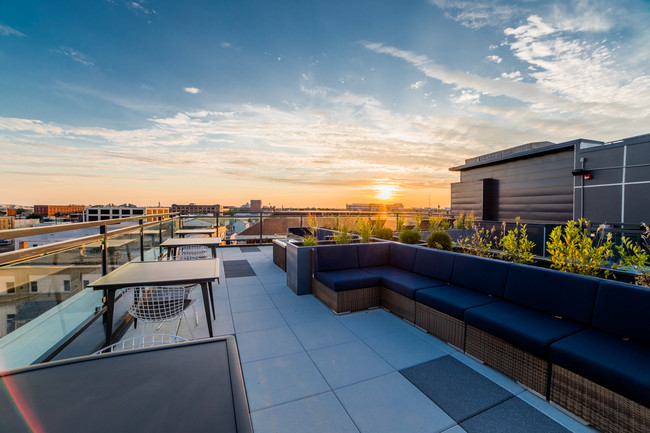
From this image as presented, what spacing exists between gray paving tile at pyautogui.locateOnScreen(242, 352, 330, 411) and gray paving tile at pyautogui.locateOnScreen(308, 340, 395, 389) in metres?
0.08

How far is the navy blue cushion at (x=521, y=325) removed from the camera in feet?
6.44

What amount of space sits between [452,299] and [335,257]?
1699mm

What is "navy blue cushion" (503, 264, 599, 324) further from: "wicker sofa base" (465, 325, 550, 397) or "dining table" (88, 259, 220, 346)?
"dining table" (88, 259, 220, 346)

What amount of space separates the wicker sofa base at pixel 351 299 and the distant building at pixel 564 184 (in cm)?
617

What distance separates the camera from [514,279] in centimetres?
261

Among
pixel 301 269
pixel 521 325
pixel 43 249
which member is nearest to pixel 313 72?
pixel 301 269

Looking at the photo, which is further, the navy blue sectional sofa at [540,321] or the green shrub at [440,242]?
the green shrub at [440,242]

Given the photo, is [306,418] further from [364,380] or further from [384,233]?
[384,233]

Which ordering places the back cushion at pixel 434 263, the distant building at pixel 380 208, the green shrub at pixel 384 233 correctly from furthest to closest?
the distant building at pixel 380 208
the green shrub at pixel 384 233
the back cushion at pixel 434 263

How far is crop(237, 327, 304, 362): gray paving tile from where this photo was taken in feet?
8.41

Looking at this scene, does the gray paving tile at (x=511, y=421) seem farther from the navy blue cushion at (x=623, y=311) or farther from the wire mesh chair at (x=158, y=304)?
the wire mesh chair at (x=158, y=304)

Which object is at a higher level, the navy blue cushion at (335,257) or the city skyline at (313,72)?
the city skyline at (313,72)

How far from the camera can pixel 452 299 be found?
2717mm

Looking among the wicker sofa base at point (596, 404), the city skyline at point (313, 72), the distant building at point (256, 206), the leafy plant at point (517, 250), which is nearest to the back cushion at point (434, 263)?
the leafy plant at point (517, 250)
